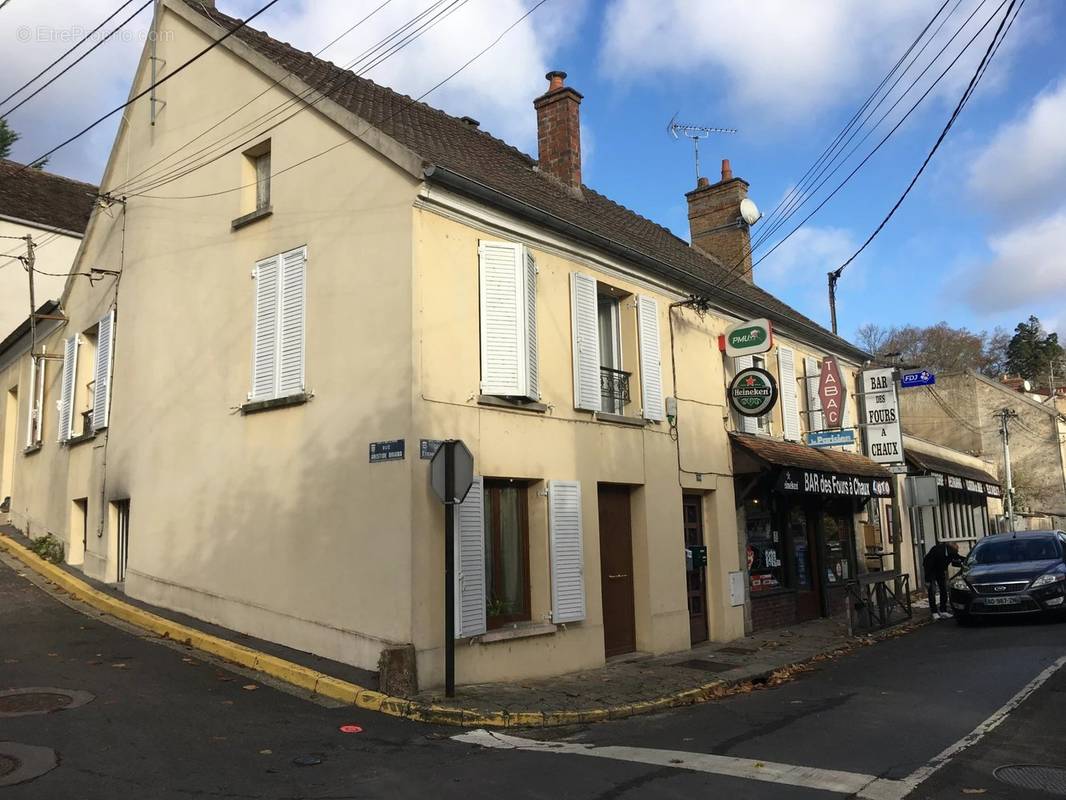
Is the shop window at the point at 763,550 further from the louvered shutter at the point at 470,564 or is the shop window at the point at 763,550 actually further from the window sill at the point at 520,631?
the louvered shutter at the point at 470,564

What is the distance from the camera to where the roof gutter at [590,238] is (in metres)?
9.09

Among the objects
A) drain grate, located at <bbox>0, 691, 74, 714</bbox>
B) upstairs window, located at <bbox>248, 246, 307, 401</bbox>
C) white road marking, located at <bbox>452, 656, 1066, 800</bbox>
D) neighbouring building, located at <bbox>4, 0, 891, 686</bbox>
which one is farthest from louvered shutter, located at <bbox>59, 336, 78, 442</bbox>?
white road marking, located at <bbox>452, 656, 1066, 800</bbox>

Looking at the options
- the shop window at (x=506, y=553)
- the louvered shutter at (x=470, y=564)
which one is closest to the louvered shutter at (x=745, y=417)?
the shop window at (x=506, y=553)

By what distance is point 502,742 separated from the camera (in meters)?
6.80

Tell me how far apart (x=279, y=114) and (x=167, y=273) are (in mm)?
3230

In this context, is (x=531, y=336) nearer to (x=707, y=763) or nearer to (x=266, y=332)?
(x=266, y=332)

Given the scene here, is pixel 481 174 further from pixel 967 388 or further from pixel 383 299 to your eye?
pixel 967 388

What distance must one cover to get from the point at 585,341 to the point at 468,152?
3590mm

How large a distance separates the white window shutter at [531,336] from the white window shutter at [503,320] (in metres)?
0.11

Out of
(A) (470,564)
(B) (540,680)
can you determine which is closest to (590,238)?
(A) (470,564)

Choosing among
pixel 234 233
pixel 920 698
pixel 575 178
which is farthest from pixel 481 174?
pixel 920 698

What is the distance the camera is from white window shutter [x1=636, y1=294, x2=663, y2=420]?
39.5 ft

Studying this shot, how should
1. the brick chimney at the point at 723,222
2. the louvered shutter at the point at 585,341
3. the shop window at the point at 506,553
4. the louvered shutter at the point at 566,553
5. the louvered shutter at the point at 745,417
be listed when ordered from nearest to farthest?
the shop window at the point at 506,553 < the louvered shutter at the point at 566,553 < the louvered shutter at the point at 585,341 < the louvered shutter at the point at 745,417 < the brick chimney at the point at 723,222

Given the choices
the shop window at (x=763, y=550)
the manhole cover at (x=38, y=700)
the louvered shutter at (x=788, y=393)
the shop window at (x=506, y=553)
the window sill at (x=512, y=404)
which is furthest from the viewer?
the louvered shutter at (x=788, y=393)
